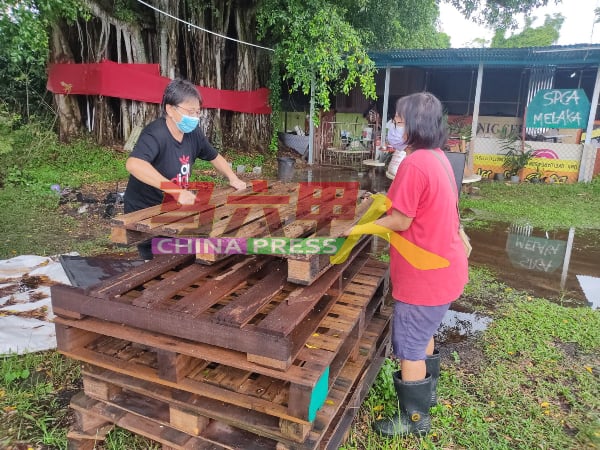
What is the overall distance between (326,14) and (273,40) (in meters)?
3.71

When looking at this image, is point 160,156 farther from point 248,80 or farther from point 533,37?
point 533,37

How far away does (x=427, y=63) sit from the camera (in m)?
11.8

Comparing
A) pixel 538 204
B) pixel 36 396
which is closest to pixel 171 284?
pixel 36 396

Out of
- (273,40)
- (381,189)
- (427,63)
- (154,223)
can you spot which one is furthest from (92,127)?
(154,223)

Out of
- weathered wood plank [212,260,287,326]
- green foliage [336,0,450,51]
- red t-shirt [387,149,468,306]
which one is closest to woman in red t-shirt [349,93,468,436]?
red t-shirt [387,149,468,306]

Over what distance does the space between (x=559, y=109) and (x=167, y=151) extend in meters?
11.9

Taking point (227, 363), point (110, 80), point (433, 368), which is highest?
point (110, 80)

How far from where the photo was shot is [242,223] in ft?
7.71

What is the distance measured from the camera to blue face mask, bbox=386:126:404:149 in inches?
94.5

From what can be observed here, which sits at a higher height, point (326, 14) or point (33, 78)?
point (326, 14)

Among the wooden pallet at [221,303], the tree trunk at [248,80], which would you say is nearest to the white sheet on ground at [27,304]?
the wooden pallet at [221,303]

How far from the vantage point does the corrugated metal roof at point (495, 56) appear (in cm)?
1014

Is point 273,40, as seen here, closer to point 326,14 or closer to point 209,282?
point 326,14

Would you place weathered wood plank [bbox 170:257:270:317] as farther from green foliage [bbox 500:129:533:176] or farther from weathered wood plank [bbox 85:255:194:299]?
green foliage [bbox 500:129:533:176]
